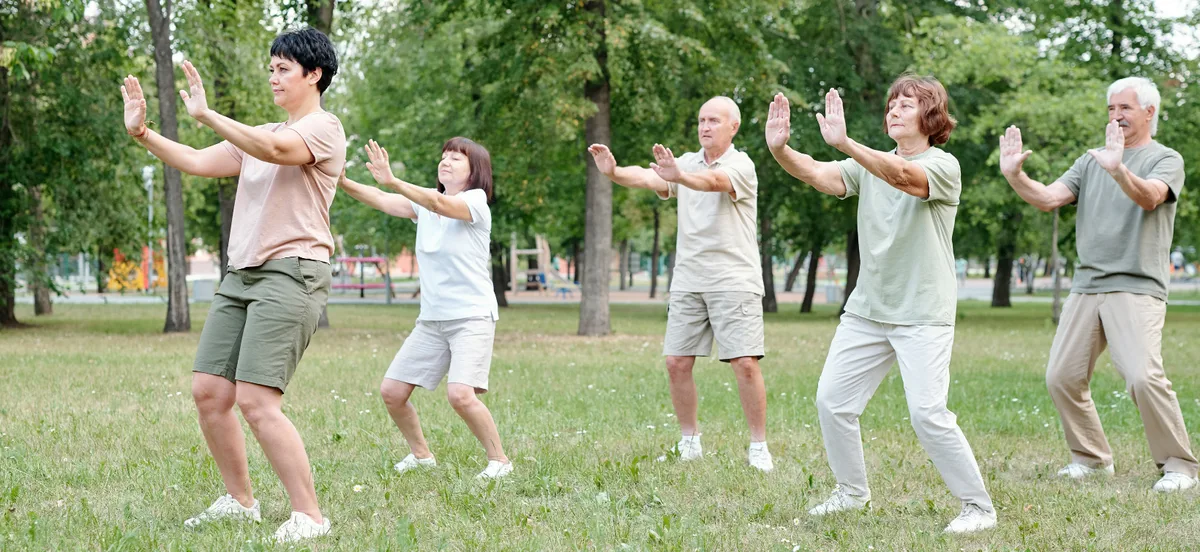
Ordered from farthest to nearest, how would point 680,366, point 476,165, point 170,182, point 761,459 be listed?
point 170,182 < point 680,366 < point 761,459 < point 476,165

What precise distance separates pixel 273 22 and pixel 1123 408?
16.7m

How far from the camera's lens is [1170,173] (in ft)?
19.8

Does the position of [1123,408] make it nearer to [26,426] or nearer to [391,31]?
[26,426]

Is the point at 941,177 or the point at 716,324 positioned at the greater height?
the point at 941,177

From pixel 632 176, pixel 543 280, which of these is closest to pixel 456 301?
pixel 632 176

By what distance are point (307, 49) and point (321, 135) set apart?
1.12 feet

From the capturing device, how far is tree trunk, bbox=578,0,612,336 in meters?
18.1

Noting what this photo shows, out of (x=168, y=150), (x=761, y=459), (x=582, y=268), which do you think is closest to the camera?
(x=168, y=150)

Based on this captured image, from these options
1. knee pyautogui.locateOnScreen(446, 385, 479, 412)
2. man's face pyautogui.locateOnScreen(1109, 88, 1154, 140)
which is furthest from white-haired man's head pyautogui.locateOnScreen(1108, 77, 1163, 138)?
knee pyautogui.locateOnScreen(446, 385, 479, 412)

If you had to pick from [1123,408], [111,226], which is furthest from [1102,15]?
[111,226]

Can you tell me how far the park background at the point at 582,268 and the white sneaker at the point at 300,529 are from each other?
15 centimetres

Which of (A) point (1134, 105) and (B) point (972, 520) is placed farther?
(A) point (1134, 105)

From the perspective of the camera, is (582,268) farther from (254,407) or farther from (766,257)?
(254,407)

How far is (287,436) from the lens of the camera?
4.65 m
